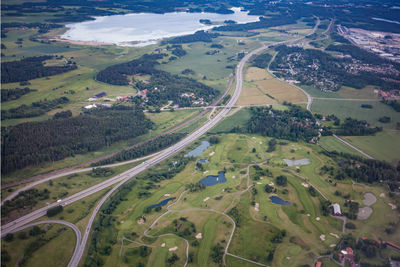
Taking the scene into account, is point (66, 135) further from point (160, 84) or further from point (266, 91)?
point (266, 91)

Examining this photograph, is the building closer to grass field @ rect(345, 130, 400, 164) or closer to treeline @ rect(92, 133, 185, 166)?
grass field @ rect(345, 130, 400, 164)

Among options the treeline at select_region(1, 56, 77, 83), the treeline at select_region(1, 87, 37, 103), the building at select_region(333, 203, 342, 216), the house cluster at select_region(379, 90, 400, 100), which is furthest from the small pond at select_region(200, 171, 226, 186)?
the treeline at select_region(1, 56, 77, 83)

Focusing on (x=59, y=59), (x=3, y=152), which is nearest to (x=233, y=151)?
(x=3, y=152)

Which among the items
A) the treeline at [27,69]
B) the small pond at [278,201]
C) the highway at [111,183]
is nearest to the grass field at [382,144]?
the small pond at [278,201]

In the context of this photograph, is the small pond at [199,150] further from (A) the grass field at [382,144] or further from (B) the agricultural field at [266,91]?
(A) the grass field at [382,144]

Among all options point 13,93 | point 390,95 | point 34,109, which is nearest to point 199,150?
point 34,109
